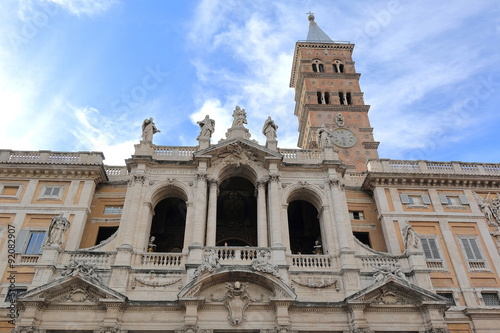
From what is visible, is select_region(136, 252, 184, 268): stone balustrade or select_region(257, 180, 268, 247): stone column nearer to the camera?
select_region(136, 252, 184, 268): stone balustrade

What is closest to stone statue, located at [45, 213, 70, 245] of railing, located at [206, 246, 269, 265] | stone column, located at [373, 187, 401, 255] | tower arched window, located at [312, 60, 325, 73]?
railing, located at [206, 246, 269, 265]

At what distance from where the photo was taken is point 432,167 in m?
29.8

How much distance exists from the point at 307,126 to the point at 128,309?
93.5 ft

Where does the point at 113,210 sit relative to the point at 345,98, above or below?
below

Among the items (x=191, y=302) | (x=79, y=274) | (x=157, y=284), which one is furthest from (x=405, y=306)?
(x=79, y=274)

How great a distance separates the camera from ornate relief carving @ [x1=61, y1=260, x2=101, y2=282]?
21.1 metres

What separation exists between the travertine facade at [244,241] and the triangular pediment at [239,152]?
0.07 metres

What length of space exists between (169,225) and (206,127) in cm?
727

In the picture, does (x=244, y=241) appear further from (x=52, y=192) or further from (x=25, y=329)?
(x=25, y=329)

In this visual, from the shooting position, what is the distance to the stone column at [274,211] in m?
23.4

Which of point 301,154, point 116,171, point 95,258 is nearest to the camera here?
point 95,258

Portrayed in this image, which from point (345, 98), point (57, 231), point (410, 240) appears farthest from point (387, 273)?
point (345, 98)

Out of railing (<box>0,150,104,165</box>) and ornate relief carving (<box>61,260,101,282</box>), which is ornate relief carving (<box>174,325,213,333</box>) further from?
railing (<box>0,150,104,165</box>)

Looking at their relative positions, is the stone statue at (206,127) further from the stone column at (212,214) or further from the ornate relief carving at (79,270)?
the ornate relief carving at (79,270)
